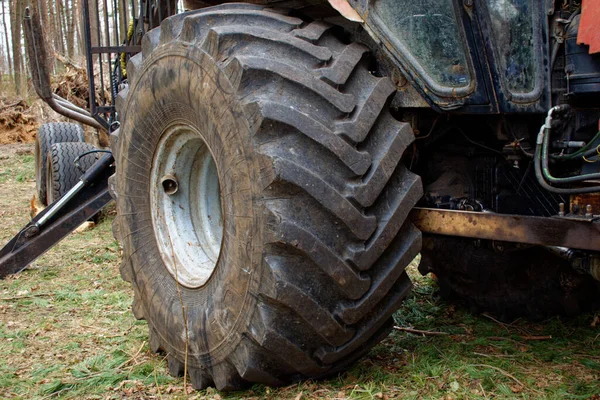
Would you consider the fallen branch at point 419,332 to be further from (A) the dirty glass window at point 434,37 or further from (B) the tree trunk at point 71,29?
(B) the tree trunk at point 71,29

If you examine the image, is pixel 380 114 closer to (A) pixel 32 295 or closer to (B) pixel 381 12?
(B) pixel 381 12

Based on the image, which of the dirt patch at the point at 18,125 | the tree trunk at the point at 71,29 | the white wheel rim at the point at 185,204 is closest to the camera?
the white wheel rim at the point at 185,204

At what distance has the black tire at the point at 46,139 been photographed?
7.89 meters

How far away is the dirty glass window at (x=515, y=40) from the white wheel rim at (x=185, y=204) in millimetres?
1464

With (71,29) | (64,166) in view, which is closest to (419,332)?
(64,166)

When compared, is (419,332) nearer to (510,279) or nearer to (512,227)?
(510,279)

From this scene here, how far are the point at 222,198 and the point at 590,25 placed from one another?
1.48 m

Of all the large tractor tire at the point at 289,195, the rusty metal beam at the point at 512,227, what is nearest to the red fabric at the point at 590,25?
the rusty metal beam at the point at 512,227

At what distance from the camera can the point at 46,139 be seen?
801cm

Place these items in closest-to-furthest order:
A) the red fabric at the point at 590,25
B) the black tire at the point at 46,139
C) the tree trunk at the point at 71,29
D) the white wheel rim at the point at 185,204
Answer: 1. the red fabric at the point at 590,25
2. the white wheel rim at the point at 185,204
3. the black tire at the point at 46,139
4. the tree trunk at the point at 71,29

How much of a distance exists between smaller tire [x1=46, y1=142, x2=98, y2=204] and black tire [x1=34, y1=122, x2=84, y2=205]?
41 centimetres

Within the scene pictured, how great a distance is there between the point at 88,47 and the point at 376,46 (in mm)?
3454

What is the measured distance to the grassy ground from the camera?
2918mm

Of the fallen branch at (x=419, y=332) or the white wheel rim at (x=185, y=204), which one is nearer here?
the white wheel rim at (x=185, y=204)
